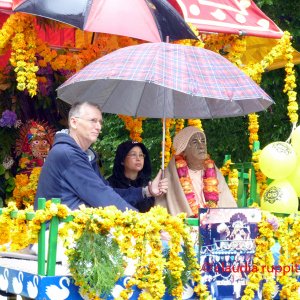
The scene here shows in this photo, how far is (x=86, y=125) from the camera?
5781 mm

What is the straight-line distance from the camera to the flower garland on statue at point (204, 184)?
7.05 m

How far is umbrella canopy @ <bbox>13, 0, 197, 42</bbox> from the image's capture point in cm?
669

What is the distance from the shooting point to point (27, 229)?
5039 mm

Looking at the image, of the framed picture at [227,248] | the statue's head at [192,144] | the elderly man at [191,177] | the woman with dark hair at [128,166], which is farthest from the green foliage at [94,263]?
the woman with dark hair at [128,166]

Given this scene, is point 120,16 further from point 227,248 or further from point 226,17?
point 227,248

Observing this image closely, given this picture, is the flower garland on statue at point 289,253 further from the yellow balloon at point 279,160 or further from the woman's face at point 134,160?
the woman's face at point 134,160

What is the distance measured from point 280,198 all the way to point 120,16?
80.0 inches

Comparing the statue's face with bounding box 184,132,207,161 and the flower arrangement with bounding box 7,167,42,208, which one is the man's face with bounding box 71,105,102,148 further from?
the flower arrangement with bounding box 7,167,42,208

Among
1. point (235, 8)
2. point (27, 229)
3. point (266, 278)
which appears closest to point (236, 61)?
point (235, 8)

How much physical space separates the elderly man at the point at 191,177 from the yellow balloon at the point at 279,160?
533 millimetres

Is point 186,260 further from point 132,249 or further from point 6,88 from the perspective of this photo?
point 6,88

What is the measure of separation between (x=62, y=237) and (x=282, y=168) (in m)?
2.63

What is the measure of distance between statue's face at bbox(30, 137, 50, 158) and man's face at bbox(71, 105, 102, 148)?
231 centimetres

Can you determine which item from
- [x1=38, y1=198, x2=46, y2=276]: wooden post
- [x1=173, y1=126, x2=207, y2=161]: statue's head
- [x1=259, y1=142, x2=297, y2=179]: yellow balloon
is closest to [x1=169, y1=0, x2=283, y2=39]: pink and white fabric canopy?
[x1=173, y1=126, x2=207, y2=161]: statue's head
